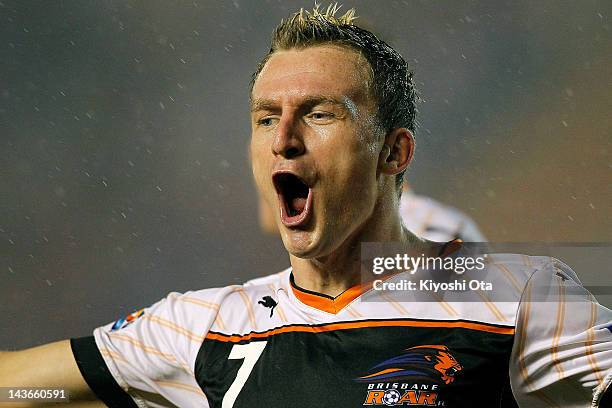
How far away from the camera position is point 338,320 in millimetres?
1915

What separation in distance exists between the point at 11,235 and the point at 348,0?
2439mm

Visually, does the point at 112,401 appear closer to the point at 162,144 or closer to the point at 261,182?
the point at 261,182

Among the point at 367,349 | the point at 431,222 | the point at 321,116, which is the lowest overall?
the point at 367,349

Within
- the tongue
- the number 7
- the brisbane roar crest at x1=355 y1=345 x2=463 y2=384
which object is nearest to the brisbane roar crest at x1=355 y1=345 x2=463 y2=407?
the brisbane roar crest at x1=355 y1=345 x2=463 y2=384

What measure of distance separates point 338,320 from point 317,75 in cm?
51

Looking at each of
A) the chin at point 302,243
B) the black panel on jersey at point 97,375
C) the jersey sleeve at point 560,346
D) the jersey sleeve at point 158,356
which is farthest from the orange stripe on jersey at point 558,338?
the black panel on jersey at point 97,375

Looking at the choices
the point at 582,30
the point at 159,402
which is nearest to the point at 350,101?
the point at 159,402

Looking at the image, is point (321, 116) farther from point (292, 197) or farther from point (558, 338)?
point (558, 338)

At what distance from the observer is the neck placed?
6.25 feet

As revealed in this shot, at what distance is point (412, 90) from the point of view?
2002mm

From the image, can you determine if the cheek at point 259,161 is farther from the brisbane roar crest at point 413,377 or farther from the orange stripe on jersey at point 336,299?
the brisbane roar crest at point 413,377

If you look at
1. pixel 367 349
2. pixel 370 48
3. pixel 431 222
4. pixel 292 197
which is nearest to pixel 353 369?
pixel 367 349

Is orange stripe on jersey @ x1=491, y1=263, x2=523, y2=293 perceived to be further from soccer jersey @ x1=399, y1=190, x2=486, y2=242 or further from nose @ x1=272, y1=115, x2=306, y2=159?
soccer jersey @ x1=399, y1=190, x2=486, y2=242

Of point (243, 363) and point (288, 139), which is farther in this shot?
point (243, 363)
